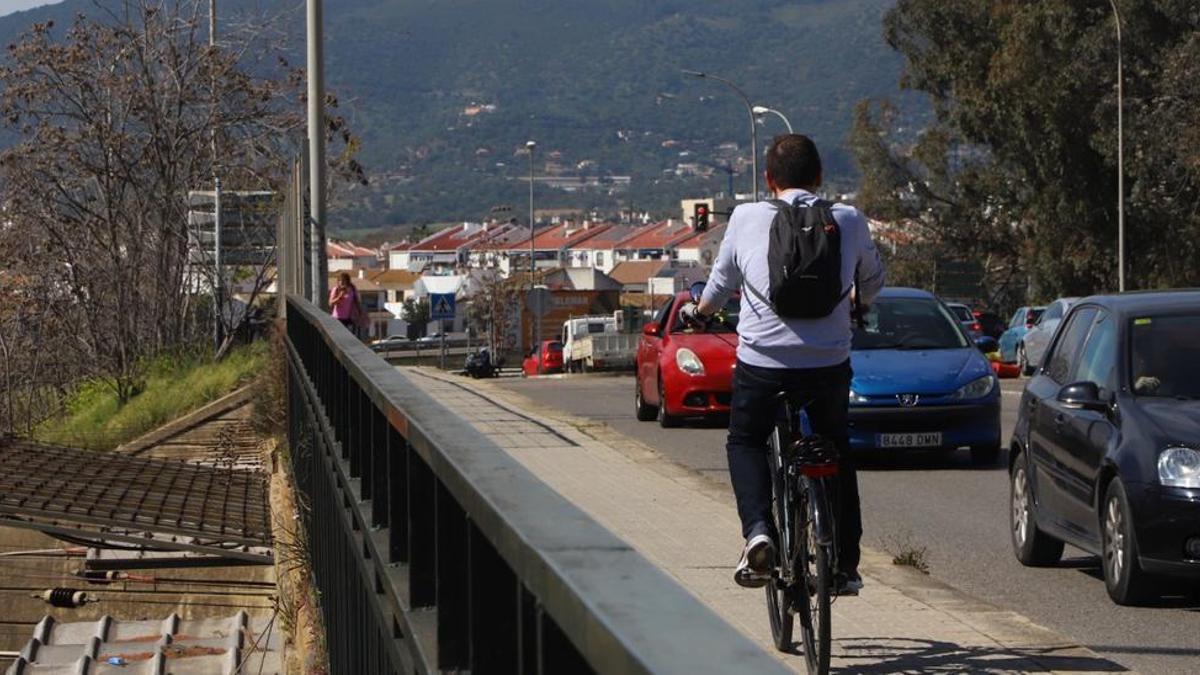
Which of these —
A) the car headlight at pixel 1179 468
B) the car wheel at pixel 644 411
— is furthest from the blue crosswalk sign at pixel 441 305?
the car headlight at pixel 1179 468

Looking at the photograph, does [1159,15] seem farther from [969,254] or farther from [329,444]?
[329,444]

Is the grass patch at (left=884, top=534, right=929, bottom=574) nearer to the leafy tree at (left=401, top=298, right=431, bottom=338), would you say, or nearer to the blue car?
the blue car

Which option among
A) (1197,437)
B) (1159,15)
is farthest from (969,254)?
(1197,437)

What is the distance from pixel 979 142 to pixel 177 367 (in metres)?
43.3

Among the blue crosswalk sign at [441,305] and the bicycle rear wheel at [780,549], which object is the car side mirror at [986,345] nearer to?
the bicycle rear wheel at [780,549]

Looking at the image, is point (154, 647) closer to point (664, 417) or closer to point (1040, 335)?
point (664, 417)

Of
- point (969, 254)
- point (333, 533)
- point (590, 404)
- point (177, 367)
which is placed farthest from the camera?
point (969, 254)

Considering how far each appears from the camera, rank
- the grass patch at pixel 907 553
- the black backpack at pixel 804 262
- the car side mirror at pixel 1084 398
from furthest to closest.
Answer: the grass patch at pixel 907 553
the car side mirror at pixel 1084 398
the black backpack at pixel 804 262

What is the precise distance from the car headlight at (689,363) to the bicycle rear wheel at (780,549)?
13983 millimetres

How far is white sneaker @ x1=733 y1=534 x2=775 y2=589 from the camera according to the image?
7.46 m

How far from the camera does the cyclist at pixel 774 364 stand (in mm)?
7504

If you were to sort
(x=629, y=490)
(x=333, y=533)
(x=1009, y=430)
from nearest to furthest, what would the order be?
(x=333, y=533) → (x=629, y=490) → (x=1009, y=430)

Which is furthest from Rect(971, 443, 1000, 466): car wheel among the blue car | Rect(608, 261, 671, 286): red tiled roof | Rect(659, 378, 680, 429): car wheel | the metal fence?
Rect(608, 261, 671, 286): red tiled roof

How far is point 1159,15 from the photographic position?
187 feet
